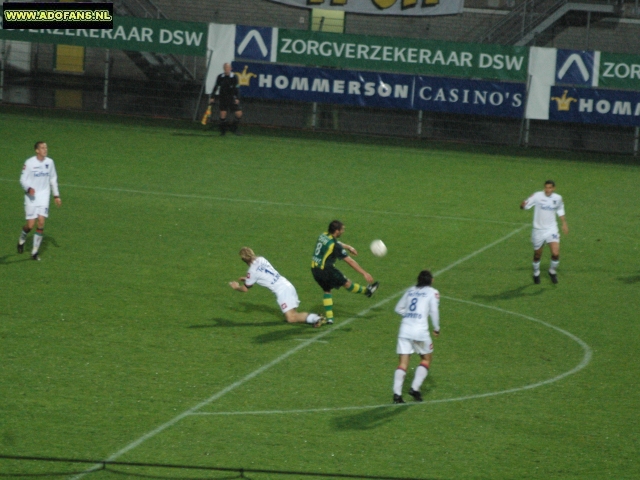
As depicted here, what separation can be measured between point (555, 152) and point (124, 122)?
1583 centimetres

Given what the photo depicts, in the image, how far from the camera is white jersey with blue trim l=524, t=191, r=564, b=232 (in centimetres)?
1844

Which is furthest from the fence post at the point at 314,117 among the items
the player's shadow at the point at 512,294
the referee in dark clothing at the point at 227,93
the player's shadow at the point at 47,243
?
the player's shadow at the point at 512,294

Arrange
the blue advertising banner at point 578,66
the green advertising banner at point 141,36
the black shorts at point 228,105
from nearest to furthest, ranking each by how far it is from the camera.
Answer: the blue advertising banner at point 578,66 → the black shorts at point 228,105 → the green advertising banner at point 141,36

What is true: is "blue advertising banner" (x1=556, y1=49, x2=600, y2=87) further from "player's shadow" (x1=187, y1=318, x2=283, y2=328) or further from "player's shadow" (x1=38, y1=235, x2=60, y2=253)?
"player's shadow" (x1=187, y1=318, x2=283, y2=328)

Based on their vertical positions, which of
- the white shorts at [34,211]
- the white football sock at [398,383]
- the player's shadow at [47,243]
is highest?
the white shorts at [34,211]

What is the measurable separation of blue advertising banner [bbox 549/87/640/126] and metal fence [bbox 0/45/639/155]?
1.19 m

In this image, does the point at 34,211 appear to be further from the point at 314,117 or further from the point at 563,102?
the point at 563,102

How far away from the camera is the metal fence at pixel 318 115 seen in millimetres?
33031

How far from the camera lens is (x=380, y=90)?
3272 cm

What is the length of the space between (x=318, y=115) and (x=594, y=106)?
10095mm

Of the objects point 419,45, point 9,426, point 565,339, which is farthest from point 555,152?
point 9,426

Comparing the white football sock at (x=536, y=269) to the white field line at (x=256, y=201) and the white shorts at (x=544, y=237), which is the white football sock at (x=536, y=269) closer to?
the white shorts at (x=544, y=237)

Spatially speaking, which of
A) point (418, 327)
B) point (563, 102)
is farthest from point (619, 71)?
point (418, 327)

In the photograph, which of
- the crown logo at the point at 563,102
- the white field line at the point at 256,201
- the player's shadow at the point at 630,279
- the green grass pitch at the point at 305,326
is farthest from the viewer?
the crown logo at the point at 563,102
